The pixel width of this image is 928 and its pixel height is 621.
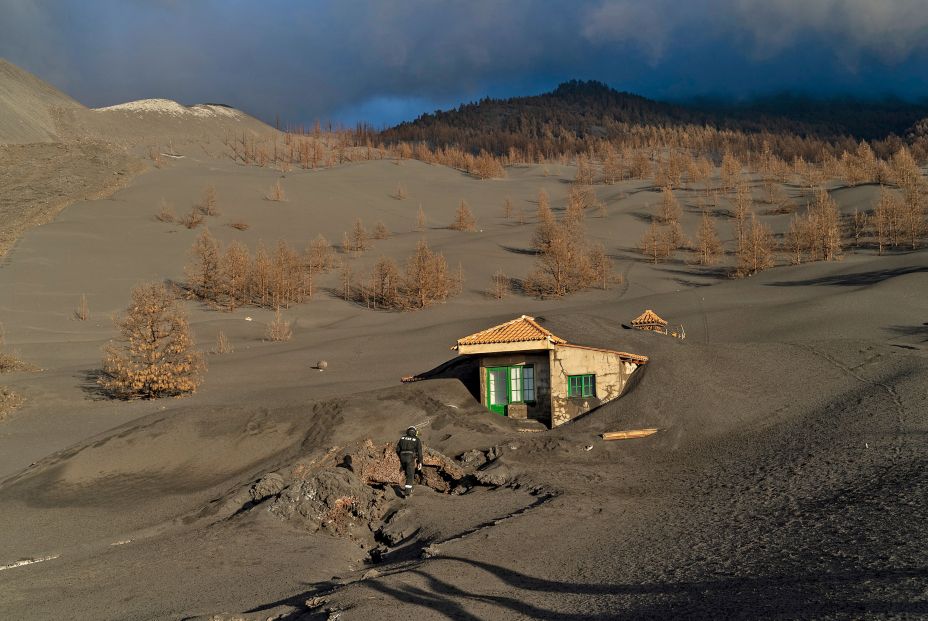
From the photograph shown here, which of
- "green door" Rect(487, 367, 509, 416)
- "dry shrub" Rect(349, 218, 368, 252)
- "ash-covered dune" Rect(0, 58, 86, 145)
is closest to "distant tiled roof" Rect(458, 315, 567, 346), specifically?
"green door" Rect(487, 367, 509, 416)

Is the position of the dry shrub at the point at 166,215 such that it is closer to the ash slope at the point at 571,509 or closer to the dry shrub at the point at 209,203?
the dry shrub at the point at 209,203

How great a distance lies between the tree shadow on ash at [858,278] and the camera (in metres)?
39.1

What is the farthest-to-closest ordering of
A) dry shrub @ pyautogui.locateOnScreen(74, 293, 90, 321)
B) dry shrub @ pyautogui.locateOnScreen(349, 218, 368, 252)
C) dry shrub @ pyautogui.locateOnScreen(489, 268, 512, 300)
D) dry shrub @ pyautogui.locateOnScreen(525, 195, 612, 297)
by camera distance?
dry shrub @ pyautogui.locateOnScreen(349, 218, 368, 252) < dry shrub @ pyautogui.locateOnScreen(525, 195, 612, 297) < dry shrub @ pyautogui.locateOnScreen(489, 268, 512, 300) < dry shrub @ pyautogui.locateOnScreen(74, 293, 90, 321)

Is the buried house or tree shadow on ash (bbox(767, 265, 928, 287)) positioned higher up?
tree shadow on ash (bbox(767, 265, 928, 287))

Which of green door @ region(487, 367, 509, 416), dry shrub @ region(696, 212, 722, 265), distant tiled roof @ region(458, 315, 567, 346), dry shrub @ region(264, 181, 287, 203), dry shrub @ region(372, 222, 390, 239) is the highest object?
dry shrub @ region(264, 181, 287, 203)

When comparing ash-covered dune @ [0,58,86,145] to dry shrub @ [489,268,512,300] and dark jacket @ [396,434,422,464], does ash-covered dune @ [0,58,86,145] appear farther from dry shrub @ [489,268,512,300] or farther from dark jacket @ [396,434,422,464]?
dark jacket @ [396,434,422,464]

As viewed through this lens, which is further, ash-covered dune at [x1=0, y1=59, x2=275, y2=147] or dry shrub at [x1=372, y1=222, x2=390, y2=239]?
ash-covered dune at [x1=0, y1=59, x2=275, y2=147]

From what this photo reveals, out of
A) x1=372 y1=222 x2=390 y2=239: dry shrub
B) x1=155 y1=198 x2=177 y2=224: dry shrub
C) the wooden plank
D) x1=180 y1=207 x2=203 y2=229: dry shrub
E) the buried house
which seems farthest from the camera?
x1=372 y1=222 x2=390 y2=239: dry shrub

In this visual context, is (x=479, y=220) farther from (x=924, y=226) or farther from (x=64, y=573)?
(x=64, y=573)

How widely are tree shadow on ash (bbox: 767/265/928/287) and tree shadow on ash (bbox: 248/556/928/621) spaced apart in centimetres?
3540

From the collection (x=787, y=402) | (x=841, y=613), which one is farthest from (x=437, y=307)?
(x=841, y=613)

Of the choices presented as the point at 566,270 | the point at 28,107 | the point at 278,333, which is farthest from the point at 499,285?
the point at 28,107

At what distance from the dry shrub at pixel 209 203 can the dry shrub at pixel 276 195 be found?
5.58 meters

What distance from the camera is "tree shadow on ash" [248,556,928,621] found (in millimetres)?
6844
